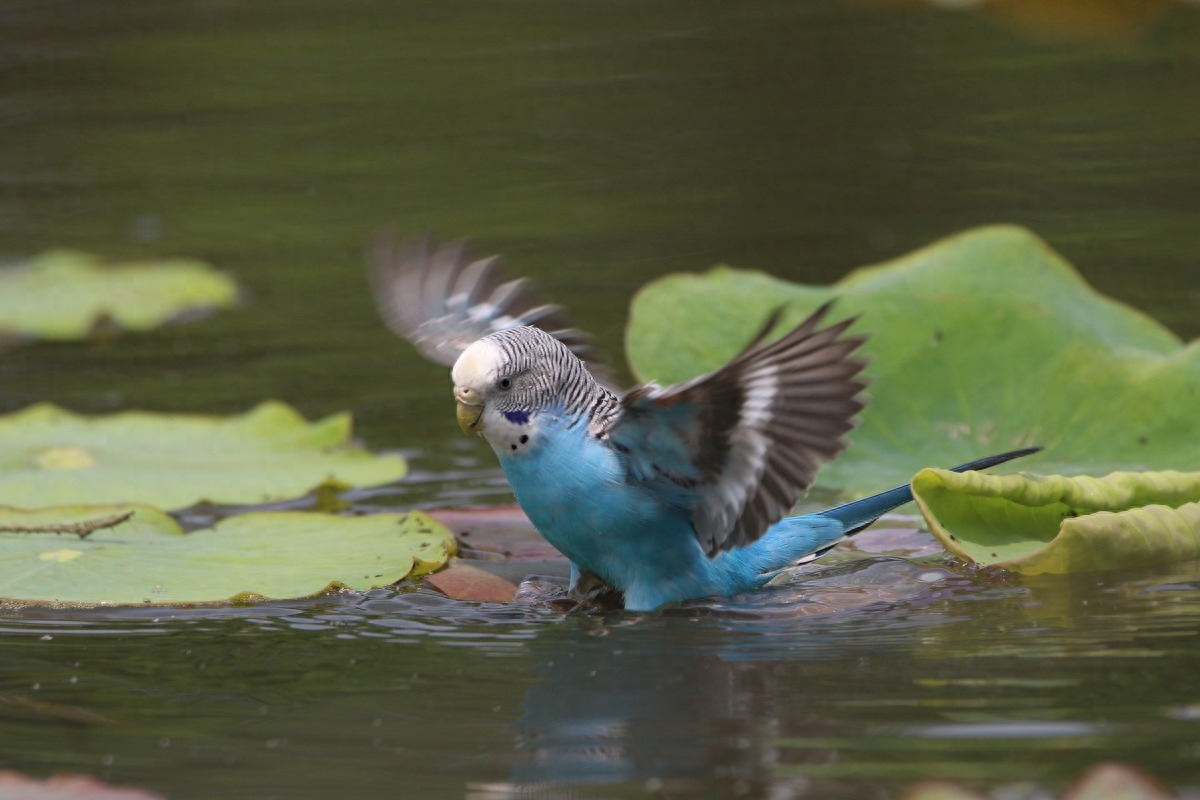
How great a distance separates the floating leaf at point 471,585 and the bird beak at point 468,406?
42 cm

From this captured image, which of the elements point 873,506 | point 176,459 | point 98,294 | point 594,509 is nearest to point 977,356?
point 873,506

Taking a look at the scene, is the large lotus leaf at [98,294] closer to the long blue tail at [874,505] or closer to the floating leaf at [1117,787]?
the long blue tail at [874,505]

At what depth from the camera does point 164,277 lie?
7.32 meters

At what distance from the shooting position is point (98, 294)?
723 cm

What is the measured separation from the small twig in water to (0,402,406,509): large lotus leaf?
32 centimetres

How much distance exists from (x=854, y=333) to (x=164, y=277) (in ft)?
11.8

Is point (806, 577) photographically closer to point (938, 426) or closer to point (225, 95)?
point (938, 426)

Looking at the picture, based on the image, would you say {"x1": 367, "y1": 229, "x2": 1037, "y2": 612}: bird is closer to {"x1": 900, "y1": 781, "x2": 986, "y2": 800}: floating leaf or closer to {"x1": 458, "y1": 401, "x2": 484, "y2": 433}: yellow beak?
{"x1": 458, "y1": 401, "x2": 484, "y2": 433}: yellow beak

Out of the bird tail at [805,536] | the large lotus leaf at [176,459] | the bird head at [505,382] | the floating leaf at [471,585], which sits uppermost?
the bird head at [505,382]

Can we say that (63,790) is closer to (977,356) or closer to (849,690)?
(849,690)

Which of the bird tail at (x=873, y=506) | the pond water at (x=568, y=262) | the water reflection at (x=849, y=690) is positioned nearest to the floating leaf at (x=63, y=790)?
the pond water at (x=568, y=262)

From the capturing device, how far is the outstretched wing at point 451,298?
4.75 meters

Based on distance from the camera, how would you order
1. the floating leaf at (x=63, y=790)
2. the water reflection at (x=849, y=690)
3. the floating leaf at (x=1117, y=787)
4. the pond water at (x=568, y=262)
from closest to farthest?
the floating leaf at (x=1117, y=787)
the floating leaf at (x=63, y=790)
the water reflection at (x=849, y=690)
the pond water at (x=568, y=262)

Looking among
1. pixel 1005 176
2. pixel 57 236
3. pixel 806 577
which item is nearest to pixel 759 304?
pixel 806 577
